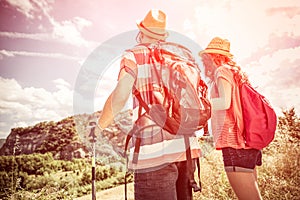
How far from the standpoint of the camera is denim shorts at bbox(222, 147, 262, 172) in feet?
6.01

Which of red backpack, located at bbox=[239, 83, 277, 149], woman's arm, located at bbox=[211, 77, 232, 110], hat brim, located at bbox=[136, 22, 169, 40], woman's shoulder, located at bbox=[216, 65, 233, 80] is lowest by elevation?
red backpack, located at bbox=[239, 83, 277, 149]

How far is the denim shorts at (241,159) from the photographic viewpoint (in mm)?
1832

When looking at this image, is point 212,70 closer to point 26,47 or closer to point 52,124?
point 26,47

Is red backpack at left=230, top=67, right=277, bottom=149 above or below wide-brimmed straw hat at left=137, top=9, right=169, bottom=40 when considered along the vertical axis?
below

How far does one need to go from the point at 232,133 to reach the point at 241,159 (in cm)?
18

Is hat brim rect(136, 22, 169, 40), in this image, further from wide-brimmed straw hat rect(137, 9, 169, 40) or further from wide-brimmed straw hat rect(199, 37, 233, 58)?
wide-brimmed straw hat rect(199, 37, 233, 58)

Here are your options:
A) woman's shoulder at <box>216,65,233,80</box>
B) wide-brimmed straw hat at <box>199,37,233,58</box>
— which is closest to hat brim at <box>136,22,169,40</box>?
woman's shoulder at <box>216,65,233,80</box>

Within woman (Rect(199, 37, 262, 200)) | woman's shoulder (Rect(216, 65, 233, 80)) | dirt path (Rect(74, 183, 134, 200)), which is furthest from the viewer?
dirt path (Rect(74, 183, 134, 200))

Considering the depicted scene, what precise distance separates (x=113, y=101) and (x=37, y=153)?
18.7 feet

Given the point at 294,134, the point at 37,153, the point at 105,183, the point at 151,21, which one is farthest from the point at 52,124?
the point at 151,21

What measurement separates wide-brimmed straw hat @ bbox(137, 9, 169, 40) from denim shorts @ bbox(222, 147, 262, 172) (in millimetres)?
895

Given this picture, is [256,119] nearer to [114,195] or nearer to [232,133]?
[232,133]

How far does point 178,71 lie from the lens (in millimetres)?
1516

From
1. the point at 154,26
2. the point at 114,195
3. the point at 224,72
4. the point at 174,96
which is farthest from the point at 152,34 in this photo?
the point at 114,195
